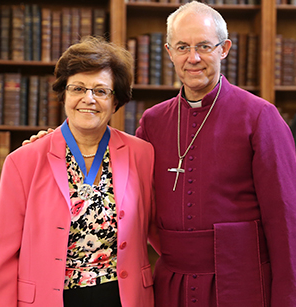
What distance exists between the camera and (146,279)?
1.77 meters

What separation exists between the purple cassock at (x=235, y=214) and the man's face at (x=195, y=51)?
87 millimetres

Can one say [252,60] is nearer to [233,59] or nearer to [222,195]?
[233,59]

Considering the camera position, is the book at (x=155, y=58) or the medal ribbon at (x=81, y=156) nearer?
the medal ribbon at (x=81, y=156)

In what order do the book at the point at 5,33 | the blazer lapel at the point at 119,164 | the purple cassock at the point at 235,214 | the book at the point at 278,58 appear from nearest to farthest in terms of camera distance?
the purple cassock at the point at 235,214 → the blazer lapel at the point at 119,164 → the book at the point at 5,33 → the book at the point at 278,58

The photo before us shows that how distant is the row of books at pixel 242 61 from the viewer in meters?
3.23

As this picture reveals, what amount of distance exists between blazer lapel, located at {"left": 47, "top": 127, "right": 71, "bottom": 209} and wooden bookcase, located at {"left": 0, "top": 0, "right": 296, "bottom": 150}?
142 cm

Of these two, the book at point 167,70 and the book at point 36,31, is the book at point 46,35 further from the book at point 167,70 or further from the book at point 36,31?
the book at point 167,70

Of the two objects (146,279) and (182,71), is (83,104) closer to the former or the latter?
(182,71)

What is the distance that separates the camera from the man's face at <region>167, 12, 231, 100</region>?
166cm

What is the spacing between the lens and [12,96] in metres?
3.14

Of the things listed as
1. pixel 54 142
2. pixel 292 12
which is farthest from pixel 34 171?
pixel 292 12

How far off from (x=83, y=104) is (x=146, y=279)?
2.42 ft

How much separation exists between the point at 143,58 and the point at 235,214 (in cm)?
184

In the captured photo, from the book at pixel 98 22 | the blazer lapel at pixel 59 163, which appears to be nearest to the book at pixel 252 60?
the book at pixel 98 22
